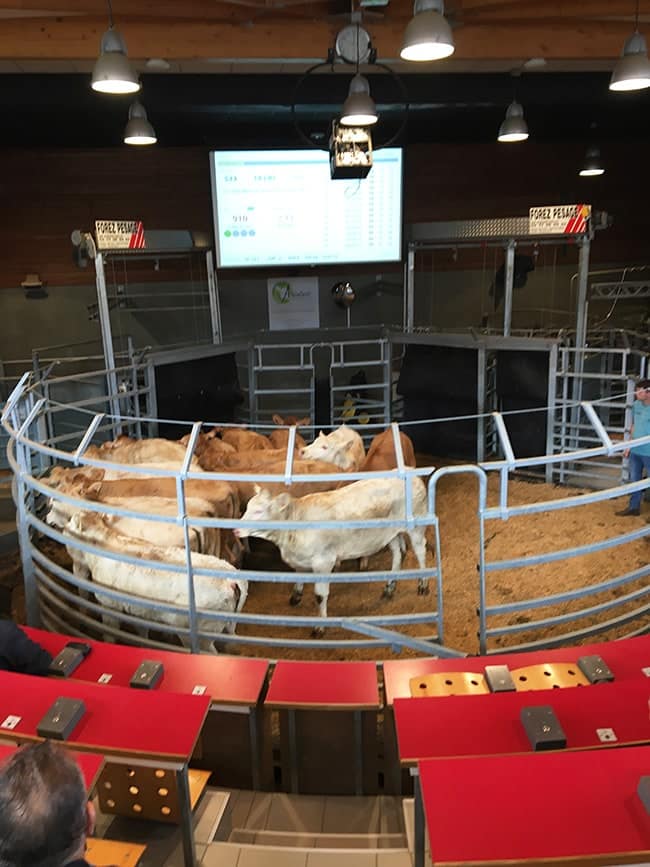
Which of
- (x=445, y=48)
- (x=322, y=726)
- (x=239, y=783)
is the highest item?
(x=445, y=48)

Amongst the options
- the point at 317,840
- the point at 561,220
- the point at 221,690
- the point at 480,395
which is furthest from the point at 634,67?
the point at 317,840

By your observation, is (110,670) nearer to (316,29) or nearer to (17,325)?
(316,29)

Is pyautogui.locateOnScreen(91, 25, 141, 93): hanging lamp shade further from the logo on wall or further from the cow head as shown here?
the logo on wall

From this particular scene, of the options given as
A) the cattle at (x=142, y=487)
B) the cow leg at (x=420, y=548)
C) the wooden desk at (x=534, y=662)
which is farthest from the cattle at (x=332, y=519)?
the wooden desk at (x=534, y=662)

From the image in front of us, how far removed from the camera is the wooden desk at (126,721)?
7.73ft

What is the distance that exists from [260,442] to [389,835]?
16.5 ft

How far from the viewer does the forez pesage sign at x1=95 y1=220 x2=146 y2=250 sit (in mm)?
7363

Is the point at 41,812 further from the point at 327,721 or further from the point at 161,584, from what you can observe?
the point at 161,584

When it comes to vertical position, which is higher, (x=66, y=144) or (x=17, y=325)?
(x=66, y=144)

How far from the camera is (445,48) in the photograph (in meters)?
4.19

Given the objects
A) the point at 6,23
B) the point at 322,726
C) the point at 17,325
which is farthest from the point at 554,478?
the point at 17,325

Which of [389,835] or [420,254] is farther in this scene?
[420,254]

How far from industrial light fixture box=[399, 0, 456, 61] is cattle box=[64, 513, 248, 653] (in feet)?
10.8

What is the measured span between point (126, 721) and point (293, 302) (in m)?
9.49
